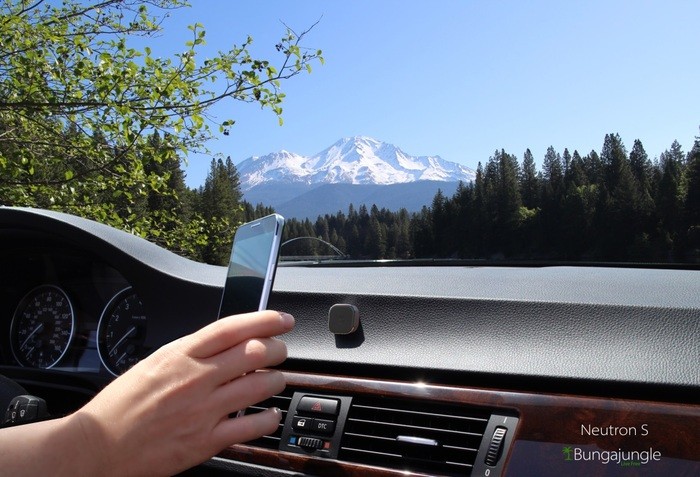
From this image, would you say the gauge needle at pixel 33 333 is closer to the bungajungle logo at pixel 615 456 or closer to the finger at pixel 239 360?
the finger at pixel 239 360

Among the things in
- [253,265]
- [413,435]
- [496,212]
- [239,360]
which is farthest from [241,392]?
[496,212]

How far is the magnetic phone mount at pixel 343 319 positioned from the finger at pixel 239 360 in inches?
36.9

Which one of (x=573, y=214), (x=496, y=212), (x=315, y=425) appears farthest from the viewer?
(x=496, y=212)

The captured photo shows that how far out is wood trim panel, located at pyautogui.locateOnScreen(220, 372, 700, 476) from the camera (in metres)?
1.43

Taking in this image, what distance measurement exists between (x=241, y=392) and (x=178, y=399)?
0.35 feet

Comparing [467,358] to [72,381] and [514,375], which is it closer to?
[514,375]

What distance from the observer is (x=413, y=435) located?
5.56ft

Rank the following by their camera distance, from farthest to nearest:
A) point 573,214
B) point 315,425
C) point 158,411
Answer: point 573,214 < point 315,425 < point 158,411

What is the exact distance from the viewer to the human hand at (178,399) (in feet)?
3.39

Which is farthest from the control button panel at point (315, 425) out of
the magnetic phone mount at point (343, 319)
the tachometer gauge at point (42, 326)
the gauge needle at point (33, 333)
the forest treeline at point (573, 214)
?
the forest treeline at point (573, 214)

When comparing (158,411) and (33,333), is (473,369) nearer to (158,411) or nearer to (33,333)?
(158,411)

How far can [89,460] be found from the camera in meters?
1.03

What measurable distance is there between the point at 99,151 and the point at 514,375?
647cm

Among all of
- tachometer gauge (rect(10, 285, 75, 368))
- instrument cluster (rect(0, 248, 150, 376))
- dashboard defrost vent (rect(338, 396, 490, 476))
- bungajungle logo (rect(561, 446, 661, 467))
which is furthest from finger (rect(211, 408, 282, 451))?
tachometer gauge (rect(10, 285, 75, 368))
